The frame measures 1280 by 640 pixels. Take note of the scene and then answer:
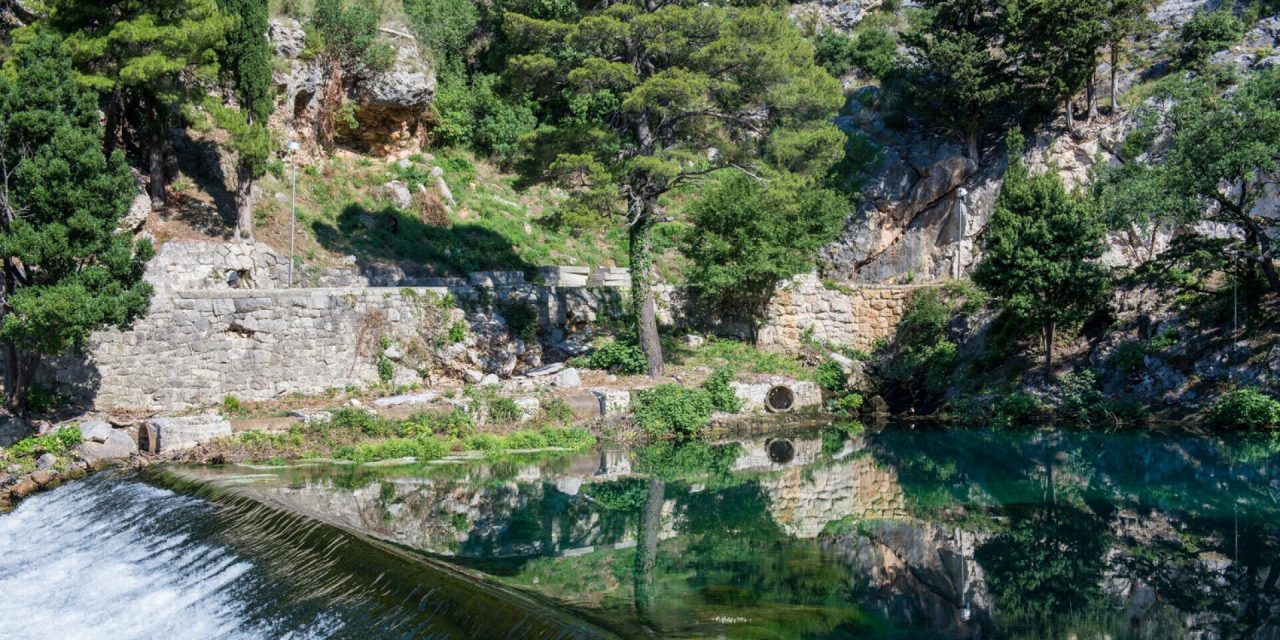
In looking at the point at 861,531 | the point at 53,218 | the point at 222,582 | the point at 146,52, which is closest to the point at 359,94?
the point at 146,52

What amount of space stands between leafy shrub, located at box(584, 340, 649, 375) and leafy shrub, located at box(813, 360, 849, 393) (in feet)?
14.2

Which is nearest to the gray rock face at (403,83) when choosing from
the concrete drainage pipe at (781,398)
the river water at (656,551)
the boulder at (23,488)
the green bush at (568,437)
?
the green bush at (568,437)

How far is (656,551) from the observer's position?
30.5 feet

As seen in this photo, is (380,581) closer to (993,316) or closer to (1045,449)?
(1045,449)

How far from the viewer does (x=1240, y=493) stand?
1166cm

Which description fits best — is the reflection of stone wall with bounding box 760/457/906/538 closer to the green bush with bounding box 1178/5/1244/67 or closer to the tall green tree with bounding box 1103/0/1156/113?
the tall green tree with bounding box 1103/0/1156/113

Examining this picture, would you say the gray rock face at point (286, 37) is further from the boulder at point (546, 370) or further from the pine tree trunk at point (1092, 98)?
the pine tree trunk at point (1092, 98)

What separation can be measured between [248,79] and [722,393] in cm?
1270

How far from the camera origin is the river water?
693 centimetres

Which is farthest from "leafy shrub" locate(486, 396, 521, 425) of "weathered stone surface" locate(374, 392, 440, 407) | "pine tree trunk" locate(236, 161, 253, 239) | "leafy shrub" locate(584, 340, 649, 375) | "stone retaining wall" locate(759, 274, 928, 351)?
"stone retaining wall" locate(759, 274, 928, 351)

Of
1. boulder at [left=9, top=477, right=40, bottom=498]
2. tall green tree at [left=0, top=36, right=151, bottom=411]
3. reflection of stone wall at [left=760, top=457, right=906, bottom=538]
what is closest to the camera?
reflection of stone wall at [left=760, top=457, right=906, bottom=538]

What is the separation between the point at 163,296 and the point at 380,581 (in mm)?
10710

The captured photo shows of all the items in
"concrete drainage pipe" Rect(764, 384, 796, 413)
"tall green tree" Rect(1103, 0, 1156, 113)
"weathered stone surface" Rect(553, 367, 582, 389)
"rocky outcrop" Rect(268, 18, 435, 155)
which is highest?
"tall green tree" Rect(1103, 0, 1156, 113)

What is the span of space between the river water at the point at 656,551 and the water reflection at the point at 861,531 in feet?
0.13
